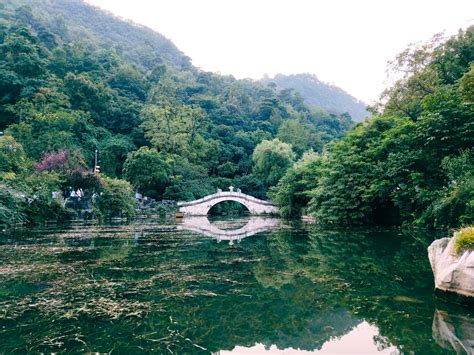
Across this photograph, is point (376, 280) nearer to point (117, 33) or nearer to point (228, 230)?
point (228, 230)

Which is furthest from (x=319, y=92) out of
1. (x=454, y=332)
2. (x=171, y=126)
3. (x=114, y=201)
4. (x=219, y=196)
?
(x=454, y=332)

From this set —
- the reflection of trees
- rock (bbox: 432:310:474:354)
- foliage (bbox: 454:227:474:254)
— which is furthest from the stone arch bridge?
rock (bbox: 432:310:474:354)

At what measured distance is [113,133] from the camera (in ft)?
159

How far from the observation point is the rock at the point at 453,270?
5.28 m

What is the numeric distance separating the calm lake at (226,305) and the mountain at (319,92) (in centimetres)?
11366

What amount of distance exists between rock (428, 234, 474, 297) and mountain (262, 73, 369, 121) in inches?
4555

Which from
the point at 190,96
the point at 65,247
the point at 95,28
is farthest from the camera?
the point at 95,28

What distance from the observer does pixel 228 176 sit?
Answer: 161 feet

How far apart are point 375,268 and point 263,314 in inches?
145

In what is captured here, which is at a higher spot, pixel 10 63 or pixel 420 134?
pixel 10 63

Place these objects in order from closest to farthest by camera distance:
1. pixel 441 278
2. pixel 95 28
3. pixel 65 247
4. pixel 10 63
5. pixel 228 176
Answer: pixel 441 278
pixel 65 247
pixel 10 63
pixel 228 176
pixel 95 28

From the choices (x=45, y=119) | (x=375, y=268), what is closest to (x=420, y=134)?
(x=375, y=268)

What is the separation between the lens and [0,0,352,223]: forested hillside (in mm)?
24703

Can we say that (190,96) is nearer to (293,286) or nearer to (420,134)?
(420,134)
